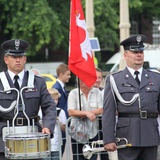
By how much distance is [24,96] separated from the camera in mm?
7000

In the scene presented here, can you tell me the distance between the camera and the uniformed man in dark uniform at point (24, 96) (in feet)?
22.8

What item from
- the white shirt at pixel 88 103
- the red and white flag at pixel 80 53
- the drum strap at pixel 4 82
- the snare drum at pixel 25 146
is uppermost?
the red and white flag at pixel 80 53

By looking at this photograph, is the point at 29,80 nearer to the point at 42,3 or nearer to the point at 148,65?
the point at 148,65

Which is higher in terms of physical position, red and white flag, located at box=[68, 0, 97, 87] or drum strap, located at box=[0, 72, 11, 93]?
red and white flag, located at box=[68, 0, 97, 87]

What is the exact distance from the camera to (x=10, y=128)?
686 cm

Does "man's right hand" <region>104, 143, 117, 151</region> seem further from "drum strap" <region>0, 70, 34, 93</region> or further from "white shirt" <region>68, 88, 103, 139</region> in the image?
"white shirt" <region>68, 88, 103, 139</region>

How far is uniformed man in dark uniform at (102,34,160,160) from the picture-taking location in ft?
23.2

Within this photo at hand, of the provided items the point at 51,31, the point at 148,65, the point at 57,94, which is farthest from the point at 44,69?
the point at 57,94

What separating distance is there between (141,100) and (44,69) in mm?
30738

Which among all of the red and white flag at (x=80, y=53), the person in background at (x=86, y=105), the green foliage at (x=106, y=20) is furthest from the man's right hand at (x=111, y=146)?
the green foliage at (x=106, y=20)

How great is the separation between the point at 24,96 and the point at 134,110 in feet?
3.77

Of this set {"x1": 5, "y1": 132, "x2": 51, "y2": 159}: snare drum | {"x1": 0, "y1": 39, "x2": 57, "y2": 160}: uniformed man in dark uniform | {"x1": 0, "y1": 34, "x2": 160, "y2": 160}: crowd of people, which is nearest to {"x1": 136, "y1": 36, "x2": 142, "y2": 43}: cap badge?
{"x1": 0, "y1": 34, "x2": 160, "y2": 160}: crowd of people

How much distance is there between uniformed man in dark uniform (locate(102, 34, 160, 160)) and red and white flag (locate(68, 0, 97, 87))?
2.33 metres

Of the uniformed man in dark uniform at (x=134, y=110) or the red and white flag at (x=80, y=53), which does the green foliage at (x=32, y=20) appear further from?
the uniformed man in dark uniform at (x=134, y=110)
